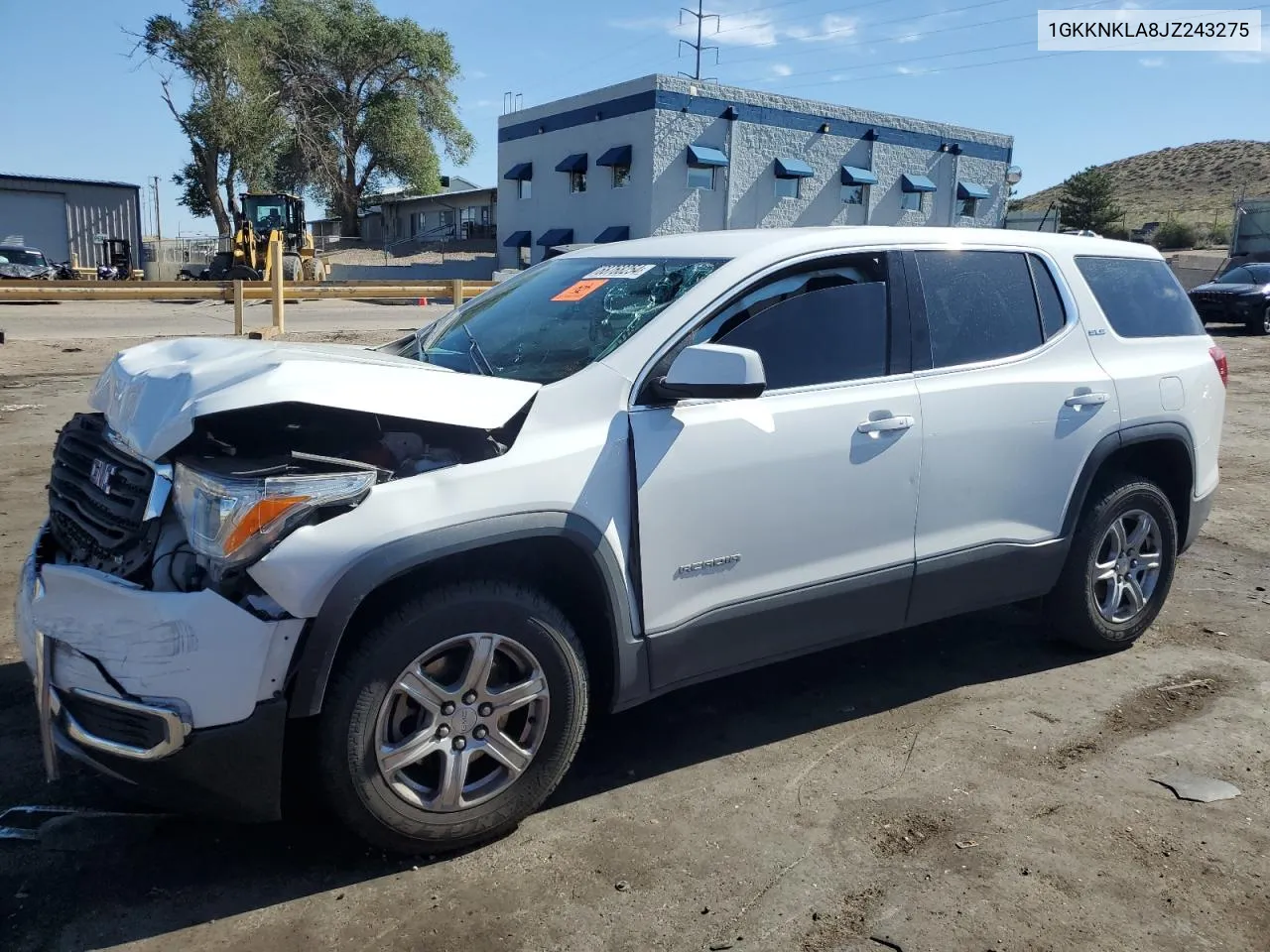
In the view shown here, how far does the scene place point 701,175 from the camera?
3450cm

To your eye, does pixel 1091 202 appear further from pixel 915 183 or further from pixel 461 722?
pixel 461 722

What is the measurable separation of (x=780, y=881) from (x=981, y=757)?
1.15m

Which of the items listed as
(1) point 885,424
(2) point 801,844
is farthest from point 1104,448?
(2) point 801,844

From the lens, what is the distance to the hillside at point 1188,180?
72375 millimetres

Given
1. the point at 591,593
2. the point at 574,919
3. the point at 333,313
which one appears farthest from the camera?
the point at 333,313

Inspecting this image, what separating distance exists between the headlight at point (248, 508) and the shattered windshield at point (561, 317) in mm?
909

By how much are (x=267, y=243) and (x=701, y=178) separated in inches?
598

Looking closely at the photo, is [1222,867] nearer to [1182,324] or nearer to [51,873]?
[1182,324]

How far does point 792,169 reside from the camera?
35156 mm

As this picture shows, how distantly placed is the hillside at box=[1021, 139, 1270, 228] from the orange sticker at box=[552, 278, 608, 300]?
7030cm

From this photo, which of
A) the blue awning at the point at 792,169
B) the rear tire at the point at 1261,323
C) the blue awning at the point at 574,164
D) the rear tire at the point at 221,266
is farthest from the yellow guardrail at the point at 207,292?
the blue awning at the point at 792,169

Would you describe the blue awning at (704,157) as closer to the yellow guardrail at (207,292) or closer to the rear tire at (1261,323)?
the yellow guardrail at (207,292)

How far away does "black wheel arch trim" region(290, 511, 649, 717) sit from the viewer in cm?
260

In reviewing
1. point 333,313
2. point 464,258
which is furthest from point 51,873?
point 464,258
